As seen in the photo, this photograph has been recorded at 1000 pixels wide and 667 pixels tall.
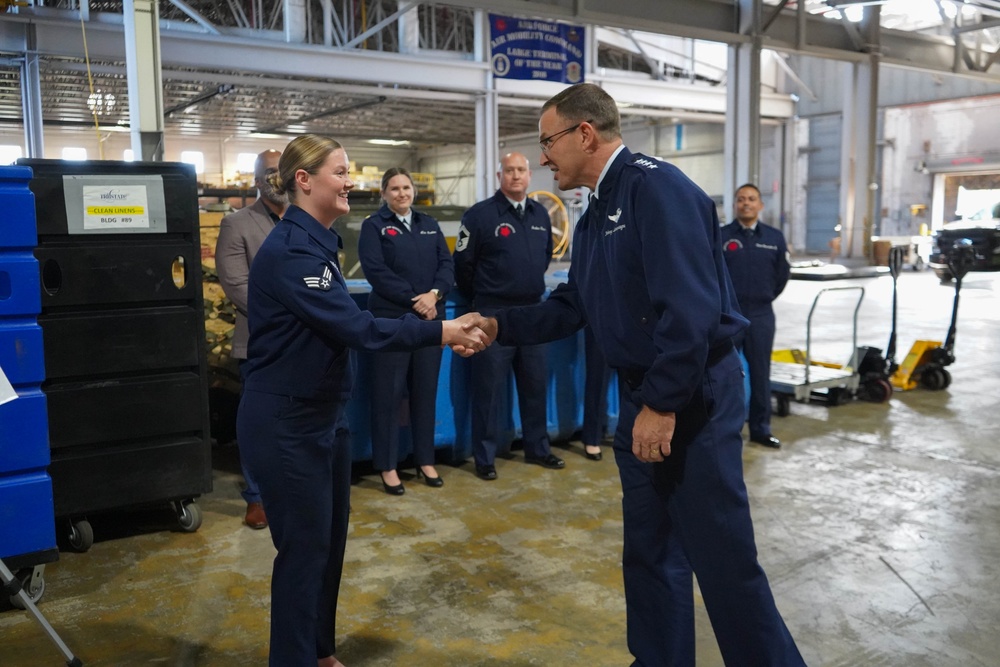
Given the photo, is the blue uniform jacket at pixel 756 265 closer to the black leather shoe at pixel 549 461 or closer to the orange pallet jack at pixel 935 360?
the black leather shoe at pixel 549 461

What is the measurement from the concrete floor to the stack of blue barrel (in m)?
0.29

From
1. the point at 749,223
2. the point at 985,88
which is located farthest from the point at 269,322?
the point at 985,88

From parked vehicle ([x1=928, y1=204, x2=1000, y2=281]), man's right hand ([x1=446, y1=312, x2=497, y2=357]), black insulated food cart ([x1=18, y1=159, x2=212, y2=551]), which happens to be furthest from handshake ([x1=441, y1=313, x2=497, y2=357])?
parked vehicle ([x1=928, y1=204, x2=1000, y2=281])

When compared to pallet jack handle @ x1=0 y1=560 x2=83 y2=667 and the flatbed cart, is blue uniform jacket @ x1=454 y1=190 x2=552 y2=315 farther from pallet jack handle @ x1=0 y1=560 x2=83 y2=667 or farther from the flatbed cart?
pallet jack handle @ x1=0 y1=560 x2=83 y2=667

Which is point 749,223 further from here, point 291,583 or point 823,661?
point 291,583

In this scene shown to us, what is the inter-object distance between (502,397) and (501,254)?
40.4 inches

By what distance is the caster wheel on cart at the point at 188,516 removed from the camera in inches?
159

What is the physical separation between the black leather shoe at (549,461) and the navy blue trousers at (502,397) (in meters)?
0.03

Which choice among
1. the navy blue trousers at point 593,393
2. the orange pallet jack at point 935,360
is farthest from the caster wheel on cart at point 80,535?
the orange pallet jack at point 935,360

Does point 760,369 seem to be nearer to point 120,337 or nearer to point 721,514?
point 721,514

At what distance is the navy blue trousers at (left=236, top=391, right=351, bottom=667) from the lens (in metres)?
2.30

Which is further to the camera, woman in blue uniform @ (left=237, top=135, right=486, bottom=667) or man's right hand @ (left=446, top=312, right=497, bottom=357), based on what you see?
man's right hand @ (left=446, top=312, right=497, bottom=357)

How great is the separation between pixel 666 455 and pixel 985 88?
2372cm

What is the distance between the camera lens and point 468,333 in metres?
2.61
